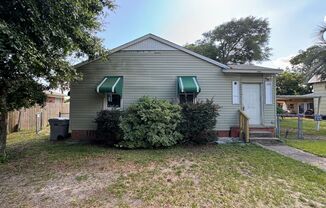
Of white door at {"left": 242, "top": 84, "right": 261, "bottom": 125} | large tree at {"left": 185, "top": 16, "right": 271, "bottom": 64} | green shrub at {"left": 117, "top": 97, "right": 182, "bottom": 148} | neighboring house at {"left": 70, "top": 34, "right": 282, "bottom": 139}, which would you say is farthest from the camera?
large tree at {"left": 185, "top": 16, "right": 271, "bottom": 64}

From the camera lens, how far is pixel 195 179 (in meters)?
5.79

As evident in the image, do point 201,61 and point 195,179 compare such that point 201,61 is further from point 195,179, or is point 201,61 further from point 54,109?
point 54,109

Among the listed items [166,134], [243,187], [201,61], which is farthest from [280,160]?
[201,61]

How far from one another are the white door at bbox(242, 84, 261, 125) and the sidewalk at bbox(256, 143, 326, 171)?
223 centimetres

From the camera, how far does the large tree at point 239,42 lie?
29.6 meters

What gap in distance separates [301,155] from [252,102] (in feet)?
13.7

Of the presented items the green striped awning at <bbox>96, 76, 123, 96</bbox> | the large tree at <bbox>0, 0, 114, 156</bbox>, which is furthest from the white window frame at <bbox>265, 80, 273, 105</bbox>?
the large tree at <bbox>0, 0, 114, 156</bbox>

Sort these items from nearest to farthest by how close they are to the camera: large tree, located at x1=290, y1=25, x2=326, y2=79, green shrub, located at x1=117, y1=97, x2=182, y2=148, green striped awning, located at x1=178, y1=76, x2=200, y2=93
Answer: green shrub, located at x1=117, y1=97, x2=182, y2=148, green striped awning, located at x1=178, y1=76, x2=200, y2=93, large tree, located at x1=290, y1=25, x2=326, y2=79

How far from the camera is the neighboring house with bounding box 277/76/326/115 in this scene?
22.7 meters

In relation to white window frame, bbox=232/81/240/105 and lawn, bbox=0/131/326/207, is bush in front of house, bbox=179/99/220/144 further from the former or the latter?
white window frame, bbox=232/81/240/105

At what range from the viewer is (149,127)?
31.8 feet

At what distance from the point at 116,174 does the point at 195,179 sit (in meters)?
1.98

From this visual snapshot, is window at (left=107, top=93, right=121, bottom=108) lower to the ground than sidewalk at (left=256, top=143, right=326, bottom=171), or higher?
higher

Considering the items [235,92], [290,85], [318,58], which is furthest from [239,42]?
[235,92]
